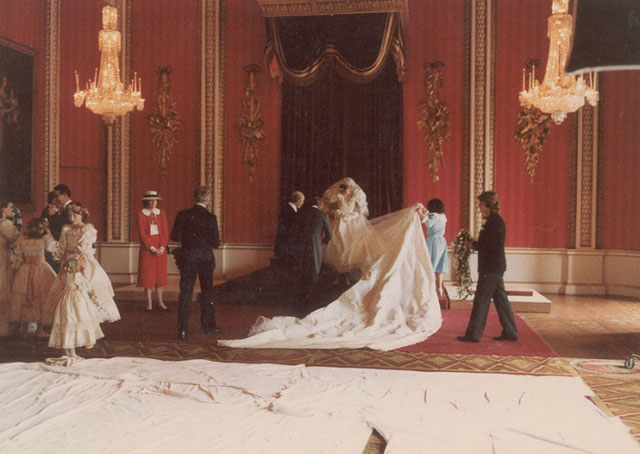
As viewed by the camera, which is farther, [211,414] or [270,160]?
[270,160]

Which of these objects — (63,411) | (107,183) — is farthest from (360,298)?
(107,183)

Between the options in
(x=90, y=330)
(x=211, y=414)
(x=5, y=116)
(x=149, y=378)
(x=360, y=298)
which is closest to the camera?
(x=211, y=414)

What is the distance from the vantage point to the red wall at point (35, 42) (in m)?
9.94

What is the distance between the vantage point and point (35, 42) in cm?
1047

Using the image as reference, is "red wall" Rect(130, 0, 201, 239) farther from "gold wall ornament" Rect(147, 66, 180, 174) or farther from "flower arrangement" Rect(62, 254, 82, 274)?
"flower arrangement" Rect(62, 254, 82, 274)

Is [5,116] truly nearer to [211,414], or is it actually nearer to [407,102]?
[407,102]

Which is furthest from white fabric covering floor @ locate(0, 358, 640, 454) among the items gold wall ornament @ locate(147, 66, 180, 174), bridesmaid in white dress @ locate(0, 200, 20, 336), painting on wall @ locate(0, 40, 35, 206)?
gold wall ornament @ locate(147, 66, 180, 174)

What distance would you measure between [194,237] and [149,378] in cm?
194

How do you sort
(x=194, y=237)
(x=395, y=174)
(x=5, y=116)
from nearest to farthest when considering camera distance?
(x=194, y=237), (x=5, y=116), (x=395, y=174)

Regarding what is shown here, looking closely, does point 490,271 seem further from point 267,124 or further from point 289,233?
point 267,124

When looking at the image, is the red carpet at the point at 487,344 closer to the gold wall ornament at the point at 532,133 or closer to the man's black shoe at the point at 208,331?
the man's black shoe at the point at 208,331

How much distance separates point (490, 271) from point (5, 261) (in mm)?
4949

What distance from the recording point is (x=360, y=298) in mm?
7113

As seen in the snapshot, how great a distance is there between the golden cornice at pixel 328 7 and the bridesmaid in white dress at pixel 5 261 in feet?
15.7
